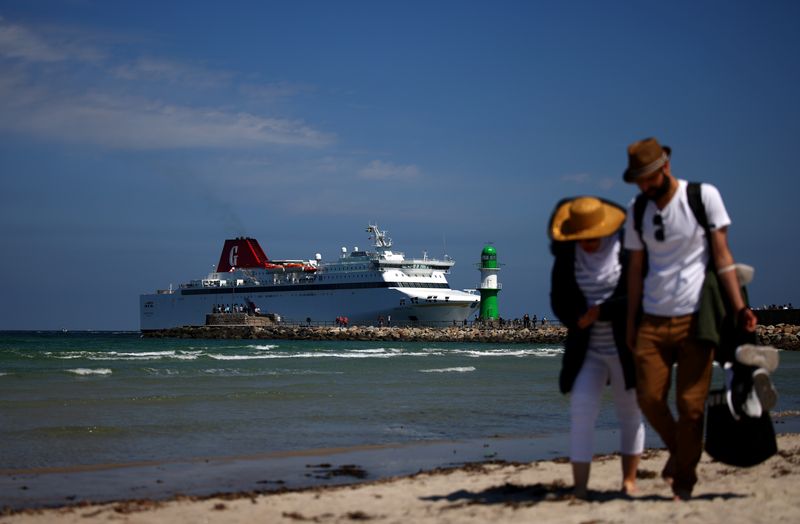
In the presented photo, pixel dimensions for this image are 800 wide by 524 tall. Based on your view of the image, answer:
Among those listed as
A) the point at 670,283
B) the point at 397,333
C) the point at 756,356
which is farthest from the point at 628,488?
the point at 397,333

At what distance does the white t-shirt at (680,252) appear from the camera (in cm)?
443

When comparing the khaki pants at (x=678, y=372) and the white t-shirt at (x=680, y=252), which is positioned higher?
the white t-shirt at (x=680, y=252)

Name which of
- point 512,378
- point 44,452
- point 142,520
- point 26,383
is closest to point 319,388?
point 512,378

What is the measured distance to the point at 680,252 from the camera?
175 inches

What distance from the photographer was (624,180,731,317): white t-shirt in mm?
4430

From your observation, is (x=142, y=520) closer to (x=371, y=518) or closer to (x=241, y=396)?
(x=371, y=518)

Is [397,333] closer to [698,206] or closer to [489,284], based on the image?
[489,284]

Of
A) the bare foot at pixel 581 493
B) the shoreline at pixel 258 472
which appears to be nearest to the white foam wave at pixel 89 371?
the shoreline at pixel 258 472

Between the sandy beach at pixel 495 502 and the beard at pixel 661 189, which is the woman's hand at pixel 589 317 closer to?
the beard at pixel 661 189

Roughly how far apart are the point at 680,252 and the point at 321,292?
6312cm

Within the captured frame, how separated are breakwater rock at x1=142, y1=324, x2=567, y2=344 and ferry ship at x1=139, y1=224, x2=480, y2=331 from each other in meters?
Result: 1.98

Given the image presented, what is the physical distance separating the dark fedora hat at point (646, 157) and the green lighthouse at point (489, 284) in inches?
2281

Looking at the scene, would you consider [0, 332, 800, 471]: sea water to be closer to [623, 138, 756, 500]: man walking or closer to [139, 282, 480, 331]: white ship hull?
[623, 138, 756, 500]: man walking

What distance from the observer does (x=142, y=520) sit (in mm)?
5102
